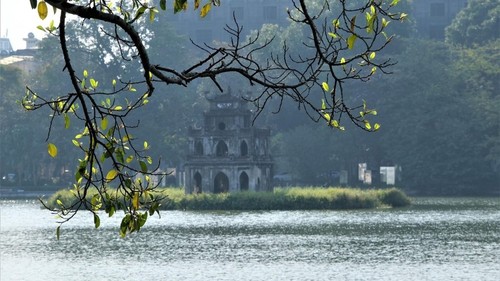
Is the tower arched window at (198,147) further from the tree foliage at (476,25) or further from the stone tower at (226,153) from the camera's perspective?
the tree foliage at (476,25)

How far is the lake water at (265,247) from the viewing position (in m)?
35.0

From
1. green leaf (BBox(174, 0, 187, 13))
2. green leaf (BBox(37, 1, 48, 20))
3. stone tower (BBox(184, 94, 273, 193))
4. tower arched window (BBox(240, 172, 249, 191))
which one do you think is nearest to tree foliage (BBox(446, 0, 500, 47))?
stone tower (BBox(184, 94, 273, 193))

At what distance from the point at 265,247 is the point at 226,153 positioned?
3363cm

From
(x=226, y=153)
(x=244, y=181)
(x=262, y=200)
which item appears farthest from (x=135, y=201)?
(x=226, y=153)

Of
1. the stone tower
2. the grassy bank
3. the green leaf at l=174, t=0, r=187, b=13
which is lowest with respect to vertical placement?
the grassy bank

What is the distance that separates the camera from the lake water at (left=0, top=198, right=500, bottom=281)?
35031mm

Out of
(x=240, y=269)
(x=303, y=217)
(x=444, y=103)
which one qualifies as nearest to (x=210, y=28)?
(x=444, y=103)

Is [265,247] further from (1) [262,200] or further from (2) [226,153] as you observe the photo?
(2) [226,153]

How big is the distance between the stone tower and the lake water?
8364mm

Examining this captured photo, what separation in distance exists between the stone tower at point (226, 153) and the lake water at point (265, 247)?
27.4ft

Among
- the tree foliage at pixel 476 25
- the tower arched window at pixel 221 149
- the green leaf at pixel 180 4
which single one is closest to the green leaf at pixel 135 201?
the green leaf at pixel 180 4

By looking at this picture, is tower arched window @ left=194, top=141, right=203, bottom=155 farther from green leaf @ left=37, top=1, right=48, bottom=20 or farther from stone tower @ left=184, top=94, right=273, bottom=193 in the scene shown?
green leaf @ left=37, top=1, right=48, bottom=20

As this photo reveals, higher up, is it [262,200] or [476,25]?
[476,25]

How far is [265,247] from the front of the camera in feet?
146
